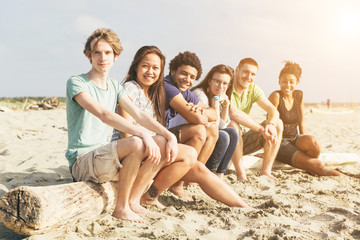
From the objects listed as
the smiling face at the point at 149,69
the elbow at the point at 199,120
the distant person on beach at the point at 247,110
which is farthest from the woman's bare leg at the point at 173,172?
the distant person on beach at the point at 247,110

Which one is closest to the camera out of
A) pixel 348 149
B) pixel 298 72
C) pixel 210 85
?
pixel 210 85

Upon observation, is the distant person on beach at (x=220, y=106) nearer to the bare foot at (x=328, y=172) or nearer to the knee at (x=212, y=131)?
the knee at (x=212, y=131)

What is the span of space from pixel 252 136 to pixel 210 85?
1.32 meters

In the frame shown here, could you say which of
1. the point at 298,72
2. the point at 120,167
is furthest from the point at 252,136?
the point at 120,167

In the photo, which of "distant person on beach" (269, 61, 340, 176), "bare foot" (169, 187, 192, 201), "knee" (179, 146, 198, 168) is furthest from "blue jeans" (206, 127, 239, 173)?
"distant person on beach" (269, 61, 340, 176)

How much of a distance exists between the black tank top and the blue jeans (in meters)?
1.39

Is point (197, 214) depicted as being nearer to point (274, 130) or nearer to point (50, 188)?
point (50, 188)

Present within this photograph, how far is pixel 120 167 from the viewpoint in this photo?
2604mm

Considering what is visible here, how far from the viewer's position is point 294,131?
5133mm

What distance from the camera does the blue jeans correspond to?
3795 mm

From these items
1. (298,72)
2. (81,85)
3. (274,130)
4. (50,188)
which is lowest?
(50,188)

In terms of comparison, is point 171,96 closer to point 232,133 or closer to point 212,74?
point 212,74

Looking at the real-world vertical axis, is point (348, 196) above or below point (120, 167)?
below

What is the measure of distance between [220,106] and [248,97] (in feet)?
2.33
